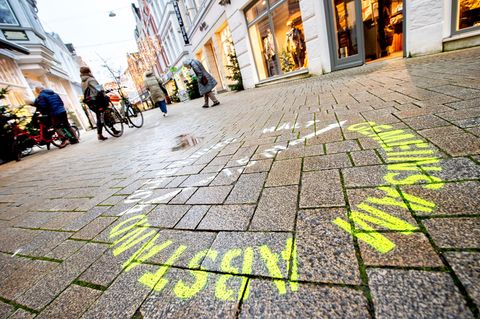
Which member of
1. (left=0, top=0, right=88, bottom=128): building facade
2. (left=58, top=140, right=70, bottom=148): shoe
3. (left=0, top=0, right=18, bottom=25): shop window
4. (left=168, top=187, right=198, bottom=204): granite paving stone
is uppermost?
(left=0, top=0, right=18, bottom=25): shop window

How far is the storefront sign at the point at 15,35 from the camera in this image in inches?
Answer: 444

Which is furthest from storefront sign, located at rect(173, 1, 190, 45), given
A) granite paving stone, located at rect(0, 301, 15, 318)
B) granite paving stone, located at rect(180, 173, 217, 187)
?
granite paving stone, located at rect(0, 301, 15, 318)

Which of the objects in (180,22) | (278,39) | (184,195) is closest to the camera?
(184,195)

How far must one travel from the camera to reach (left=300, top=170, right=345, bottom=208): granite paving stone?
1.34m

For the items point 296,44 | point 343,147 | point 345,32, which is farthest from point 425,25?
point 343,147

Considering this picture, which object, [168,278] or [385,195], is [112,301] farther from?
[385,195]

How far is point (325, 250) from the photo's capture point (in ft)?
3.33

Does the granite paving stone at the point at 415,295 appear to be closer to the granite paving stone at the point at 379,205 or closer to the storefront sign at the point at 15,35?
the granite paving stone at the point at 379,205

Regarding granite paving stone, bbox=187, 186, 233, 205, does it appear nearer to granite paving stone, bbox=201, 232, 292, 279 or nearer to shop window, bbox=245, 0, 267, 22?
granite paving stone, bbox=201, 232, 292, 279

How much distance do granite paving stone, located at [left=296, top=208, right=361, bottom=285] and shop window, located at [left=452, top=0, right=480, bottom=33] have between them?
681cm

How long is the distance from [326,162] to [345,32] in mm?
6883

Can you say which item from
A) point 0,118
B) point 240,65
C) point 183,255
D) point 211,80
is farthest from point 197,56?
point 183,255

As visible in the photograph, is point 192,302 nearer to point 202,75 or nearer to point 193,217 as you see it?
point 193,217

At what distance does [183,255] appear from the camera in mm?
1217
